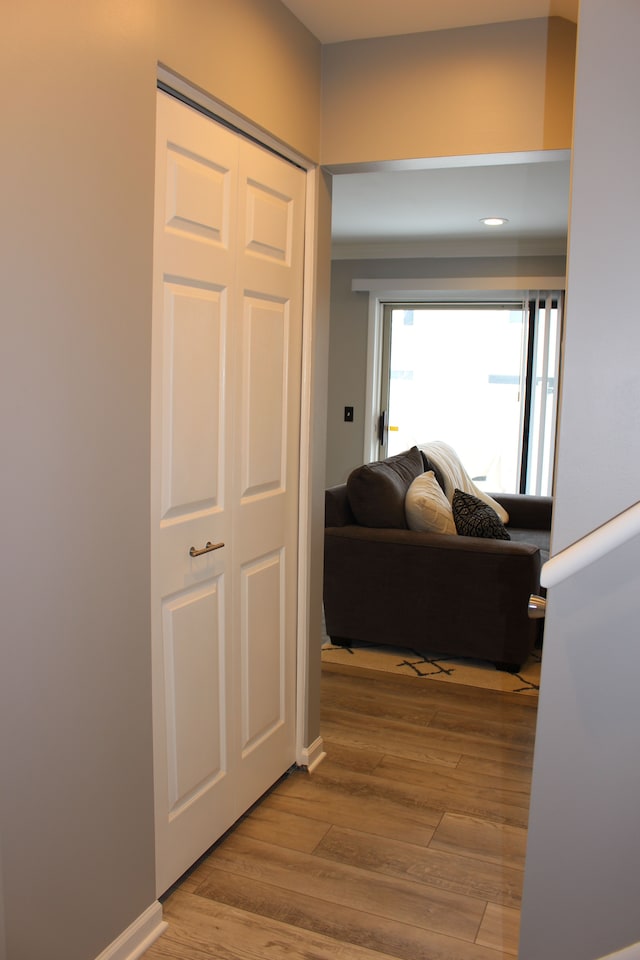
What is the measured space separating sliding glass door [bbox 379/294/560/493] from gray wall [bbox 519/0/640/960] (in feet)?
16.6

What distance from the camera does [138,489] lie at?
6.11 ft

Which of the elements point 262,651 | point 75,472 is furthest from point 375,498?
point 75,472

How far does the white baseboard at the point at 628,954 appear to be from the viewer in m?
1.42

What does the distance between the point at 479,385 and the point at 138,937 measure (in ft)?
17.8

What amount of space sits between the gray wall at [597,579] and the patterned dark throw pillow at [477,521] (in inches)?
106

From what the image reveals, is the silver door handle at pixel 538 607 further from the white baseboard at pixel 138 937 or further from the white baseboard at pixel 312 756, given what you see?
the white baseboard at pixel 312 756

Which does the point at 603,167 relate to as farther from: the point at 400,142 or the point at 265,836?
the point at 265,836

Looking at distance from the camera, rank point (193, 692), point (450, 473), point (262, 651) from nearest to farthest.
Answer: point (193, 692), point (262, 651), point (450, 473)

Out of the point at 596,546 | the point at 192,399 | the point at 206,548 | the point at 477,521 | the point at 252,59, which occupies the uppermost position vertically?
the point at 252,59

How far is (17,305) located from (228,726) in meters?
1.44

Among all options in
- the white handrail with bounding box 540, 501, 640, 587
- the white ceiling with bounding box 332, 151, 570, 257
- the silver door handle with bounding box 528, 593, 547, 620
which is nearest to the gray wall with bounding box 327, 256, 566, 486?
the white ceiling with bounding box 332, 151, 570, 257

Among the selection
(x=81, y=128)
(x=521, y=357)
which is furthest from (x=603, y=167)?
(x=521, y=357)

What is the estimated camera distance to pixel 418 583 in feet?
13.2

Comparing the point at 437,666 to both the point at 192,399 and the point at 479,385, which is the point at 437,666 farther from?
the point at 479,385
